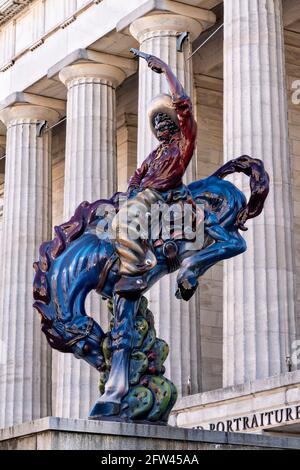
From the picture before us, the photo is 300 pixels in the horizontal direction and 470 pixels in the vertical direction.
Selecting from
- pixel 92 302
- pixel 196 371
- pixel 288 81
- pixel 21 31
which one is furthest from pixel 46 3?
pixel 196 371

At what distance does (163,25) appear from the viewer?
36.2 meters

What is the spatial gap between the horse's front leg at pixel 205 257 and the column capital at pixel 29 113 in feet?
89.5

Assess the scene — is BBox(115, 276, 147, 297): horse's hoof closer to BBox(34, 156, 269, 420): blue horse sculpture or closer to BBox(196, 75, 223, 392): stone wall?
BBox(34, 156, 269, 420): blue horse sculpture

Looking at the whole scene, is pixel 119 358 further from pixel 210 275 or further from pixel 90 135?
pixel 210 275

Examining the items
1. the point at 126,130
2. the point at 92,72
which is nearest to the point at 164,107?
the point at 92,72

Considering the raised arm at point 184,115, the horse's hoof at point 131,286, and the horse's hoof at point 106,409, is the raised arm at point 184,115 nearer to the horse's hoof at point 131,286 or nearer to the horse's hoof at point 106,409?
the horse's hoof at point 131,286

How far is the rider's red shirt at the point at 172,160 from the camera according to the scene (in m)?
17.2

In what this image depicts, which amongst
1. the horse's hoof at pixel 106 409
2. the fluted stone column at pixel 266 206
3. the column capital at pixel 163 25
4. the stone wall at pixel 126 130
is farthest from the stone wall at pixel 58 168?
the horse's hoof at pixel 106 409

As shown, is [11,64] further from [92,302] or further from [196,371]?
[196,371]

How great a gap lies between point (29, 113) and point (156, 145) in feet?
34.8

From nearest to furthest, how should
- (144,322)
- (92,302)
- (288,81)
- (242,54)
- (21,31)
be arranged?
(144,322) → (242,54) → (92,302) → (288,81) → (21,31)
